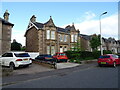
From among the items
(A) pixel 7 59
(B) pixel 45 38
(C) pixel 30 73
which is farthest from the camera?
(B) pixel 45 38

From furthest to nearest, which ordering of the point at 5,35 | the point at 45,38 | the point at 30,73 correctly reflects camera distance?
the point at 45,38 → the point at 5,35 → the point at 30,73

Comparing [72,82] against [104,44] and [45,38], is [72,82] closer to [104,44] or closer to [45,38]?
[45,38]

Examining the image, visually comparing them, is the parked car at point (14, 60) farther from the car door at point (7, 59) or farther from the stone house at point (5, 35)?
the stone house at point (5, 35)

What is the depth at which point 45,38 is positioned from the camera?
86.3ft

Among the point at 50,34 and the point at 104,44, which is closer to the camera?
the point at 50,34

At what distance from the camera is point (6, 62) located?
475 inches

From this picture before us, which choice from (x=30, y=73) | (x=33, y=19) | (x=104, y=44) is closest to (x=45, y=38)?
(x=33, y=19)

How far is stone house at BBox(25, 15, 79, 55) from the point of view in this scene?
25.9 meters

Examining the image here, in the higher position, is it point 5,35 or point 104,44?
point 5,35

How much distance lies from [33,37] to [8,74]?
62.6 feet

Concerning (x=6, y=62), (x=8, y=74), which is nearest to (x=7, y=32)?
(x=6, y=62)

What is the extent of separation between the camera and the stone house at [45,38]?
25.9 m

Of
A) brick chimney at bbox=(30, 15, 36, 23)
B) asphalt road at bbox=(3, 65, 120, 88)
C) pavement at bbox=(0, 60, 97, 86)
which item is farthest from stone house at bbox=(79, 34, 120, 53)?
asphalt road at bbox=(3, 65, 120, 88)

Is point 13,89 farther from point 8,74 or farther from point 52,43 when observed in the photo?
point 52,43
